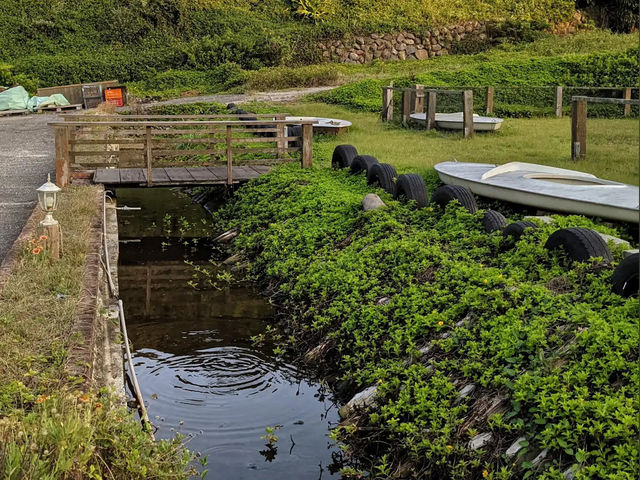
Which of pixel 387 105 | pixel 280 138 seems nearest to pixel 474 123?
pixel 387 105

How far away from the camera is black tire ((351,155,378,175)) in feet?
42.7

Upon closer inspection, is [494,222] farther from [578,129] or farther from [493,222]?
[578,129]

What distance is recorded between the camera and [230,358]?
8.38 meters

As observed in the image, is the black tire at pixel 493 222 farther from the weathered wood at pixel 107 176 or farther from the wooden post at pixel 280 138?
the weathered wood at pixel 107 176

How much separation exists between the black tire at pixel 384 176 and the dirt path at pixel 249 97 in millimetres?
14521

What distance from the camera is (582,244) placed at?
7328mm

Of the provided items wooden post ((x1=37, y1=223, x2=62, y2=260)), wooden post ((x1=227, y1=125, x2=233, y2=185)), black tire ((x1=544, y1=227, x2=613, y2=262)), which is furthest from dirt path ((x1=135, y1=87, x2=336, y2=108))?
black tire ((x1=544, y1=227, x2=613, y2=262))

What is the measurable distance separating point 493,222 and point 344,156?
5.59 m

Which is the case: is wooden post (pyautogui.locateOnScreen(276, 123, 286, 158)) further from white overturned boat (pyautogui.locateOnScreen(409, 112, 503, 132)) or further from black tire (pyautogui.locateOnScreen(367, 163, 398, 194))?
white overturned boat (pyautogui.locateOnScreen(409, 112, 503, 132))

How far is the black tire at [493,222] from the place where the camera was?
887 cm

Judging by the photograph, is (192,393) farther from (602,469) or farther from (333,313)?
(602,469)

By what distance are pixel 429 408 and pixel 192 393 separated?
2.42 meters

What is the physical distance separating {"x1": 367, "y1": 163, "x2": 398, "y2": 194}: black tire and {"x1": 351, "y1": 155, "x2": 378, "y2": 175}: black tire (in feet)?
1.14

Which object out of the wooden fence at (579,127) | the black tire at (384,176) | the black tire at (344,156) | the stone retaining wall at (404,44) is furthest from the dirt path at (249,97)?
the black tire at (384,176)
